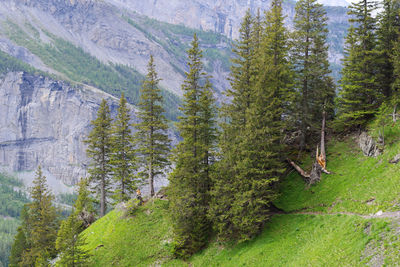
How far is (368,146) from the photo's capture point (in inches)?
1070

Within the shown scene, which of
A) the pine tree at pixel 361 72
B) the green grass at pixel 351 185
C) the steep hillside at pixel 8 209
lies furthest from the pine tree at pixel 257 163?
the steep hillside at pixel 8 209

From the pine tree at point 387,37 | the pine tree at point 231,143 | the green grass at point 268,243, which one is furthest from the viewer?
the pine tree at point 387,37

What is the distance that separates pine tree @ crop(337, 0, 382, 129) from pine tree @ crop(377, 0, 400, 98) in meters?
0.82

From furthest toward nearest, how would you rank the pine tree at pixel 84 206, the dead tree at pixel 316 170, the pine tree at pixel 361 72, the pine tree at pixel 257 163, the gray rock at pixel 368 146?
the pine tree at pixel 84 206 < the pine tree at pixel 361 72 < the dead tree at pixel 316 170 < the gray rock at pixel 368 146 < the pine tree at pixel 257 163

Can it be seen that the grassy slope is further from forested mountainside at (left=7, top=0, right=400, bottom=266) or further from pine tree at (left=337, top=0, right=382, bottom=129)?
pine tree at (left=337, top=0, right=382, bottom=129)

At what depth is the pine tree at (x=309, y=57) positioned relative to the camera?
105 ft

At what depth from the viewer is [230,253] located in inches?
1016

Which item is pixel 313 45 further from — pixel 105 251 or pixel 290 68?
pixel 105 251

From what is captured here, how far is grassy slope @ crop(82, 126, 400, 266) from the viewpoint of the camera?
55.9ft

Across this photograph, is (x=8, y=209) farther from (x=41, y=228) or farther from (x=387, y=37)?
(x=387, y=37)

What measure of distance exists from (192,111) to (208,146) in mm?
4225

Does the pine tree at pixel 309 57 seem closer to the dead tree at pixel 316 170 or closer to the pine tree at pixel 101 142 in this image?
the dead tree at pixel 316 170

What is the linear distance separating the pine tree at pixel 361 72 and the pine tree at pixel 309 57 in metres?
2.55

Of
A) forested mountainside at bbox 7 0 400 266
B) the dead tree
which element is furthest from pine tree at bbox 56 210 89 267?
the dead tree
